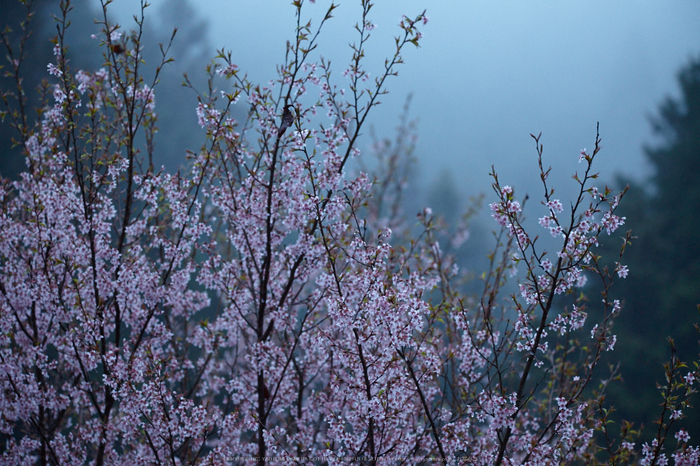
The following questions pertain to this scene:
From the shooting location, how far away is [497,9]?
16588 cm

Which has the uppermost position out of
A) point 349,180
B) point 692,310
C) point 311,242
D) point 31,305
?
point 692,310

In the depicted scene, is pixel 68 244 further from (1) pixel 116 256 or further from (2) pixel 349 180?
(2) pixel 349 180

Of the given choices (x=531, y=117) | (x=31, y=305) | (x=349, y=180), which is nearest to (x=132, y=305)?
(x=31, y=305)

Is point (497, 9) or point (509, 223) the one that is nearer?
point (509, 223)

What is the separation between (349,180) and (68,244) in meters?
2.62

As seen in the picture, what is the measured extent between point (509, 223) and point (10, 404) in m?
4.18

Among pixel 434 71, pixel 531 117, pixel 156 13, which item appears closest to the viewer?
pixel 156 13

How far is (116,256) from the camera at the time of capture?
378cm

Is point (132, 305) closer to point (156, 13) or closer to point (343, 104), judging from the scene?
point (343, 104)

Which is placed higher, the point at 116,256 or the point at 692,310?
the point at 692,310

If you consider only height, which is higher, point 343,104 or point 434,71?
point 434,71

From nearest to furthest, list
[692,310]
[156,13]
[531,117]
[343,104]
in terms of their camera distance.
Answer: [343,104] → [692,310] → [156,13] → [531,117]

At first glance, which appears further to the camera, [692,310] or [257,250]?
[692,310]

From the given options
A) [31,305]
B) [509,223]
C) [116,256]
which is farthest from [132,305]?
[509,223]
